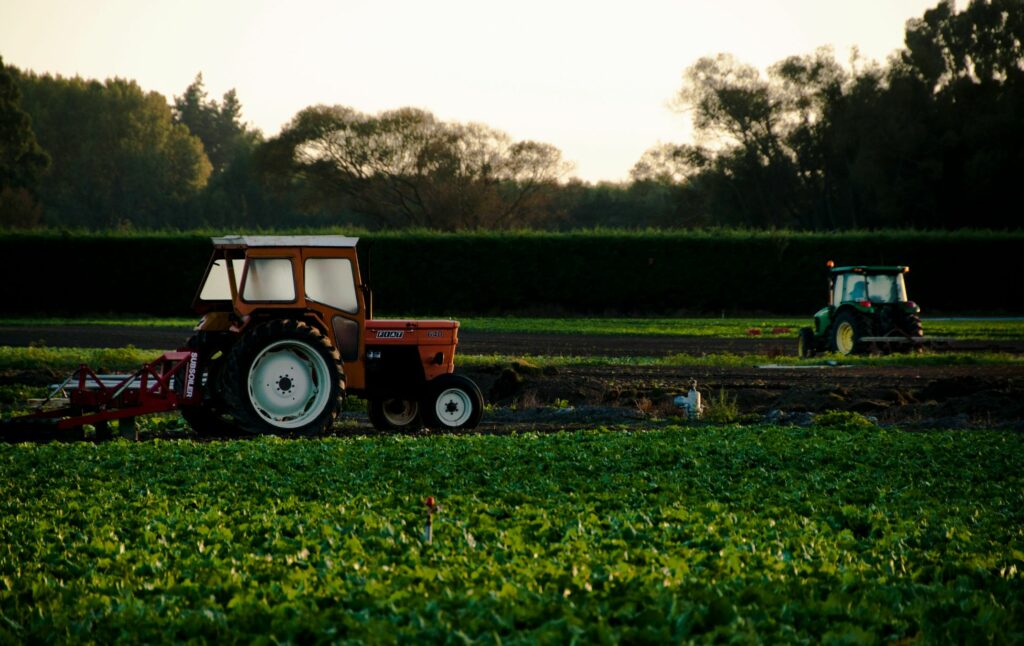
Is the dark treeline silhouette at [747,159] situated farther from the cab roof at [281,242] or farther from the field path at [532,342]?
the cab roof at [281,242]

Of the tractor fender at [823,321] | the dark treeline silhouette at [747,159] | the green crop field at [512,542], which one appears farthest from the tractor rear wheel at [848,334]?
the dark treeline silhouette at [747,159]

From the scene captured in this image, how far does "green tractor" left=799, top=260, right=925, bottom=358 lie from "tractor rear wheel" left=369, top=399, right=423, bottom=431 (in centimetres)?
1281

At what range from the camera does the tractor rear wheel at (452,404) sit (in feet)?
43.1

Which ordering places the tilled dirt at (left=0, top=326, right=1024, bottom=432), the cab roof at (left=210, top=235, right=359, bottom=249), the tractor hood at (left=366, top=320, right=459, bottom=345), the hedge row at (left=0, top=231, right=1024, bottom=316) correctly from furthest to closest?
the hedge row at (left=0, top=231, right=1024, bottom=316) → the tilled dirt at (left=0, top=326, right=1024, bottom=432) → the tractor hood at (left=366, top=320, right=459, bottom=345) → the cab roof at (left=210, top=235, right=359, bottom=249)

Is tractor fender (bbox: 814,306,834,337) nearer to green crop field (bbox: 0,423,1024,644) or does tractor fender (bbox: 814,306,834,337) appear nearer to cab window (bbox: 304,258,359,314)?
green crop field (bbox: 0,423,1024,644)

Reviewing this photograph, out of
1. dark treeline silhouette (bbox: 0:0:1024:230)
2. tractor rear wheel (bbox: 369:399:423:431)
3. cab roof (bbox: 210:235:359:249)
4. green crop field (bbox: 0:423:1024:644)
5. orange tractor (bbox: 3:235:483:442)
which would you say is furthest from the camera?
dark treeline silhouette (bbox: 0:0:1024:230)

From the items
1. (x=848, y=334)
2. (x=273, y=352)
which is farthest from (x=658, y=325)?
(x=273, y=352)

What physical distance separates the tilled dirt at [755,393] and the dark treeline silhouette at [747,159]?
99.3 feet

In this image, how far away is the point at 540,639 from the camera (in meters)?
4.77

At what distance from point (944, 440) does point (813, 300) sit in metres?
27.4

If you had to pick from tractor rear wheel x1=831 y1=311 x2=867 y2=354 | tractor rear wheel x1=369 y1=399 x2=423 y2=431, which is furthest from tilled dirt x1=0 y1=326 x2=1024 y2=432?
tractor rear wheel x1=831 y1=311 x2=867 y2=354

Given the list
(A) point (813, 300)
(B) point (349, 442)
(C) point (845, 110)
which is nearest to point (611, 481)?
(B) point (349, 442)

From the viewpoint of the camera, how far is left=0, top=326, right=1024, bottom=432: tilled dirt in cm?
1523

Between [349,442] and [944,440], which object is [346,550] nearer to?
[349,442]
